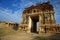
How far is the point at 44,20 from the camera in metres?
13.9

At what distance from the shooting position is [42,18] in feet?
46.0

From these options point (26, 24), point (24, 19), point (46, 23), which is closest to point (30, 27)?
point (26, 24)

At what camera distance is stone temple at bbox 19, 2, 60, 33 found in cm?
1280

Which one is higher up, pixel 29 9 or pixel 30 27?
pixel 29 9

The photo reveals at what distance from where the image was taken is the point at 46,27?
42.4ft

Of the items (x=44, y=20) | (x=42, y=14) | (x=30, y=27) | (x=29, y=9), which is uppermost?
(x=29, y=9)

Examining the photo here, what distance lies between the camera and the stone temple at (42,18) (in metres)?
12.8

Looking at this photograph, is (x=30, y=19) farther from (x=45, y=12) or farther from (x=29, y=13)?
(x=45, y=12)

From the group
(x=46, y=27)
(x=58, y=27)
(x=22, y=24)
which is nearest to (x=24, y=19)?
(x=22, y=24)

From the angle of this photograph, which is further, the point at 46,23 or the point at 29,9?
the point at 29,9

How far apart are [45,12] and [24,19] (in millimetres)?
3970

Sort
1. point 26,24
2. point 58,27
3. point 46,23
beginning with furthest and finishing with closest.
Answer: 1. point 26,24
2. point 46,23
3. point 58,27

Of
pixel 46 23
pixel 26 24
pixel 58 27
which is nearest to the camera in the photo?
pixel 58 27

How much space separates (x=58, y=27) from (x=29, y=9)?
236 inches
